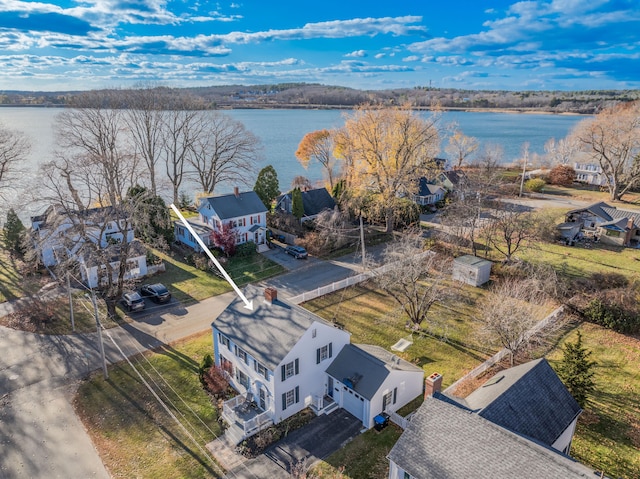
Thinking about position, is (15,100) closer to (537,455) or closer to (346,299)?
(346,299)

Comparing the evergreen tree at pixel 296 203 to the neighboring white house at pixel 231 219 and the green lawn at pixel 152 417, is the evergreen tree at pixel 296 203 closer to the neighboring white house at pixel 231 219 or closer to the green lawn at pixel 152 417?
the neighboring white house at pixel 231 219

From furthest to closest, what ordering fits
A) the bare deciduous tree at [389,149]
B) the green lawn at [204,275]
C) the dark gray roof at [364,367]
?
the bare deciduous tree at [389,149]
the green lawn at [204,275]
the dark gray roof at [364,367]

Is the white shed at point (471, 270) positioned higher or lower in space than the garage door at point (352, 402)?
higher

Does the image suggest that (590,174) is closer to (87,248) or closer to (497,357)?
(497,357)

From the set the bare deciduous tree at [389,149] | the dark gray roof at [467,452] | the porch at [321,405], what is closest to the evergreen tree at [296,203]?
the bare deciduous tree at [389,149]

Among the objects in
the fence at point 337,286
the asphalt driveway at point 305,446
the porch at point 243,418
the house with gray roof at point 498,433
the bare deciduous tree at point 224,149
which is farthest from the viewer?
the bare deciduous tree at point 224,149

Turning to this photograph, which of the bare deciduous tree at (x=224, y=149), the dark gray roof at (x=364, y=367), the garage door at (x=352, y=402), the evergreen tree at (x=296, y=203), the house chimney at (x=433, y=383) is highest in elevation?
the bare deciduous tree at (x=224, y=149)
